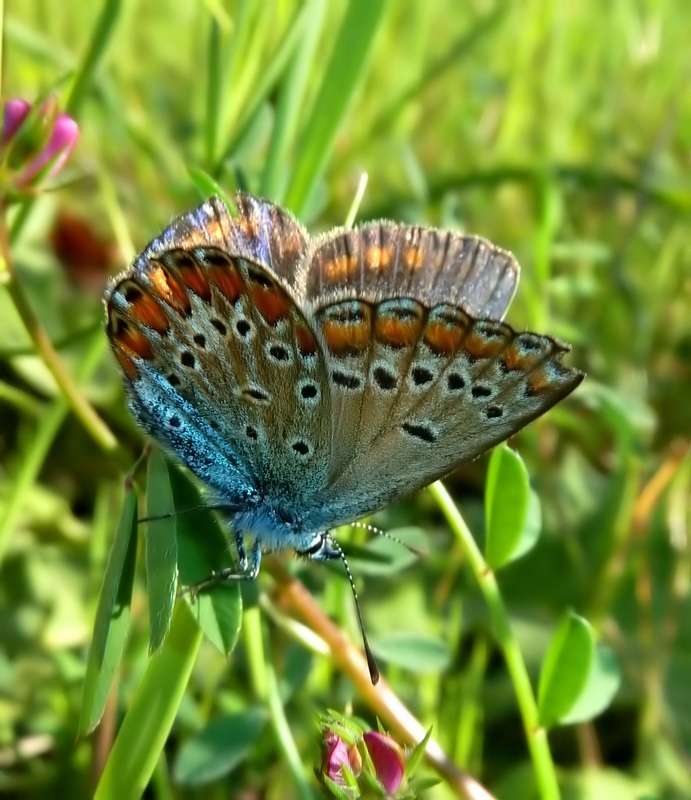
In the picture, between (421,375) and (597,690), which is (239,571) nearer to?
(421,375)

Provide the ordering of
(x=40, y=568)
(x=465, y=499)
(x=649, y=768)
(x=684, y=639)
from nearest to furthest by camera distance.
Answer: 1. (x=649, y=768)
2. (x=40, y=568)
3. (x=684, y=639)
4. (x=465, y=499)

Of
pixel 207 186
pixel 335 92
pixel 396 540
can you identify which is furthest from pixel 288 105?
pixel 396 540

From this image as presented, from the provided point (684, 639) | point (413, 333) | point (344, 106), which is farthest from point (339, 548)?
point (684, 639)

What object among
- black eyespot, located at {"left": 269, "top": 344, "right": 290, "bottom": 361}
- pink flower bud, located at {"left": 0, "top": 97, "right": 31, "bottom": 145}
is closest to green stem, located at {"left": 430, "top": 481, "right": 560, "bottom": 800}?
black eyespot, located at {"left": 269, "top": 344, "right": 290, "bottom": 361}

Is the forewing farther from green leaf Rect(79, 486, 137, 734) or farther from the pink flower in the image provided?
the pink flower

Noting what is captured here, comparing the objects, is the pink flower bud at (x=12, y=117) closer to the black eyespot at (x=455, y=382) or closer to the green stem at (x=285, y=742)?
the black eyespot at (x=455, y=382)

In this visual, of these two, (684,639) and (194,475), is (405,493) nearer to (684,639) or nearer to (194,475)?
(194,475)
